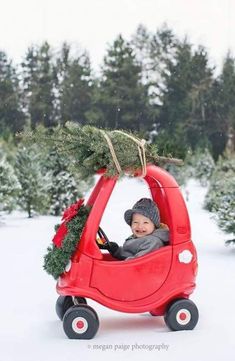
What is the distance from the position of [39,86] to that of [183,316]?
38.6m

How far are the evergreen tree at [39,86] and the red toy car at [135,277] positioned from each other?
3591 centimetres

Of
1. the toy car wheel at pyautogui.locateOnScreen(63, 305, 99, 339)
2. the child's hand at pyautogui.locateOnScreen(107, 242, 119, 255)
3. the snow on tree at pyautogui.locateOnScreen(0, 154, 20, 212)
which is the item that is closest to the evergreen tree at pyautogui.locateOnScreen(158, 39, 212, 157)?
the snow on tree at pyautogui.locateOnScreen(0, 154, 20, 212)

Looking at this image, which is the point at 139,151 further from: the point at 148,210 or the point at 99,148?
the point at 148,210

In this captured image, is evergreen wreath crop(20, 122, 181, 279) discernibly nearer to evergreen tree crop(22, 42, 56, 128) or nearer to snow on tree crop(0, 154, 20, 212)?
snow on tree crop(0, 154, 20, 212)

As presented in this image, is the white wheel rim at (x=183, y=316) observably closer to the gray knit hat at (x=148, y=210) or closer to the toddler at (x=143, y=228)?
the toddler at (x=143, y=228)

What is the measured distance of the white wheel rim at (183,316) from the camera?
4.62m

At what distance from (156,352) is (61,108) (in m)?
38.4

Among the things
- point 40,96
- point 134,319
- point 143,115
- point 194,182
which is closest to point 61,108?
point 40,96

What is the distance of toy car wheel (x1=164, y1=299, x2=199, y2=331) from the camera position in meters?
4.60

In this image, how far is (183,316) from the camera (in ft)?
15.2

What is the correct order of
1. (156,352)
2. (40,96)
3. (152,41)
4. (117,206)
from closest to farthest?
1. (156,352)
2. (117,206)
3. (40,96)
4. (152,41)

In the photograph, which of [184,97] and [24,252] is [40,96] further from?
[24,252]

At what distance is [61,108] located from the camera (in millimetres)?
41781

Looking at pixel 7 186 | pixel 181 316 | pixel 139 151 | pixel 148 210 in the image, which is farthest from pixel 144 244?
pixel 7 186
